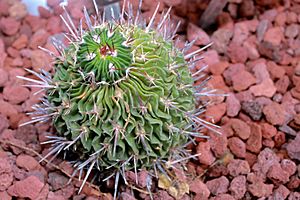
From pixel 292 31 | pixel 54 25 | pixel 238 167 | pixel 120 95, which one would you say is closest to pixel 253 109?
pixel 238 167

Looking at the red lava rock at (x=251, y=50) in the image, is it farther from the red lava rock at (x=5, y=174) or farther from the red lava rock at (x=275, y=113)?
the red lava rock at (x=5, y=174)

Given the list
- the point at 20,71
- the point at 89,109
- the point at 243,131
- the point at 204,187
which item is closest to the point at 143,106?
the point at 89,109

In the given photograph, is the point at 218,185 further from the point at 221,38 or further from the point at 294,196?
the point at 221,38

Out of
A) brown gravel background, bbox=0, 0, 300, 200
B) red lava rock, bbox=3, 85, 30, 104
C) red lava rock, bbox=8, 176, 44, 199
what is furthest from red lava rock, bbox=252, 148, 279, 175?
red lava rock, bbox=3, 85, 30, 104

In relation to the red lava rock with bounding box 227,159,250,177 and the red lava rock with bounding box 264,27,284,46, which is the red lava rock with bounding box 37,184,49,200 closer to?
the red lava rock with bounding box 227,159,250,177

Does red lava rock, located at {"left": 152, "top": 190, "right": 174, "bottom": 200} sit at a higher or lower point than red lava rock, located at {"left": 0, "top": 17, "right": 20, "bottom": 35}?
lower
